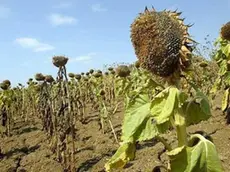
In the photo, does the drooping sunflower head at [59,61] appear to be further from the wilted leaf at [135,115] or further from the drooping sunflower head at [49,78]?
the wilted leaf at [135,115]

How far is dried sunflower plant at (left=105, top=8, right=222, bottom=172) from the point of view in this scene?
1812mm

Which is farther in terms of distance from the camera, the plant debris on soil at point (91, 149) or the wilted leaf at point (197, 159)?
the plant debris on soil at point (91, 149)

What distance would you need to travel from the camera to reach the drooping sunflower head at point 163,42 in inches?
71.5

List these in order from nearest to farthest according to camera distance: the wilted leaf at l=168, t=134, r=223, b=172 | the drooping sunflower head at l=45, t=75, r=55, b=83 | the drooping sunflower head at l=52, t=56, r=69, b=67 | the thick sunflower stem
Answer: the wilted leaf at l=168, t=134, r=223, b=172 → the thick sunflower stem → the drooping sunflower head at l=52, t=56, r=69, b=67 → the drooping sunflower head at l=45, t=75, r=55, b=83

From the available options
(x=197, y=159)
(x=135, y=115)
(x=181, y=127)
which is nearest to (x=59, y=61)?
(x=135, y=115)

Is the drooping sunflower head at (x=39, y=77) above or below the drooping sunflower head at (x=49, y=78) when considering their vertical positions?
above

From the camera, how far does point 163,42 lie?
1826 millimetres

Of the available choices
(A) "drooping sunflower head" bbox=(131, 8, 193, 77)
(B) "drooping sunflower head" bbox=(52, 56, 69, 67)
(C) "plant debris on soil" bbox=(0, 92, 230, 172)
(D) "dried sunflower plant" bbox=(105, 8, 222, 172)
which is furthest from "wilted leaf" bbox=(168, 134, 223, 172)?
(B) "drooping sunflower head" bbox=(52, 56, 69, 67)

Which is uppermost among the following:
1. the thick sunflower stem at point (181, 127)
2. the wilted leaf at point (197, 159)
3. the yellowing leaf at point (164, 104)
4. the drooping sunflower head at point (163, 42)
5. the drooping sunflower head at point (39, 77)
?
the drooping sunflower head at point (39, 77)

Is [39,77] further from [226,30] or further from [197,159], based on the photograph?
[197,159]

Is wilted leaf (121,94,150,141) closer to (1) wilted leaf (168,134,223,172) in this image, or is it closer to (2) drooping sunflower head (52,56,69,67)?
(1) wilted leaf (168,134,223,172)

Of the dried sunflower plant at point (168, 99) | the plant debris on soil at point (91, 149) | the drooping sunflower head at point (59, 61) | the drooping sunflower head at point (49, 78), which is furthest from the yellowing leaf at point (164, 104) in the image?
the drooping sunflower head at point (49, 78)

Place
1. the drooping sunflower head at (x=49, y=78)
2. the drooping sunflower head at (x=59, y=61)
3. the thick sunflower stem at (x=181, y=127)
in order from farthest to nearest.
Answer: the drooping sunflower head at (x=49, y=78)
the drooping sunflower head at (x=59, y=61)
the thick sunflower stem at (x=181, y=127)

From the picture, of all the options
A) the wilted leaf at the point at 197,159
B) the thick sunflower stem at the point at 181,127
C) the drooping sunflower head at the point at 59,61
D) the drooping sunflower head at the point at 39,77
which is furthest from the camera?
the drooping sunflower head at the point at 39,77
